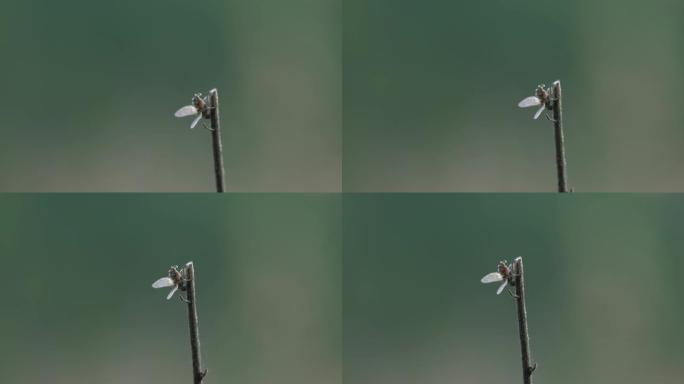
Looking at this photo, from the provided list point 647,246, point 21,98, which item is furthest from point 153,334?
point 647,246

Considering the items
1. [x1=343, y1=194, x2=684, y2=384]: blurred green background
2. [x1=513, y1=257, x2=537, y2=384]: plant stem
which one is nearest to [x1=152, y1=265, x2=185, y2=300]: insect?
[x1=343, y1=194, x2=684, y2=384]: blurred green background

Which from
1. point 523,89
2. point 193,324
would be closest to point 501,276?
point 523,89

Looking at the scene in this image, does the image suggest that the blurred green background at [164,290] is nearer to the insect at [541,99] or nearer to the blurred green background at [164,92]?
the blurred green background at [164,92]

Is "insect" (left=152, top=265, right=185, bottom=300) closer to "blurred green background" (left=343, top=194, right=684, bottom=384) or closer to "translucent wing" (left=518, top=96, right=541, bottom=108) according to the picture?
"blurred green background" (left=343, top=194, right=684, bottom=384)

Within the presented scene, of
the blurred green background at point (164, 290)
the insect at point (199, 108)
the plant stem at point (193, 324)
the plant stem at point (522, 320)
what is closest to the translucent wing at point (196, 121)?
the insect at point (199, 108)

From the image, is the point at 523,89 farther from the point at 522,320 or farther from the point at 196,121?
the point at 196,121

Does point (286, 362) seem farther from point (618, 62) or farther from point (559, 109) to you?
point (618, 62)
